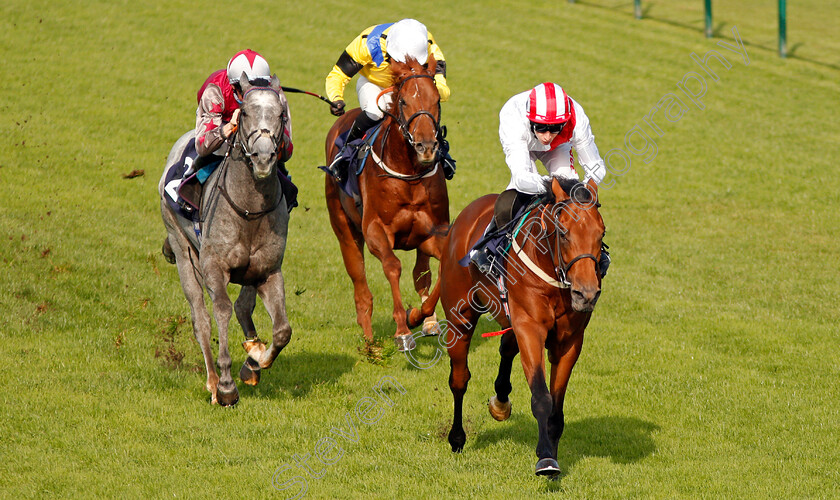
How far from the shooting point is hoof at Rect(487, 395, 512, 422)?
7.39 m

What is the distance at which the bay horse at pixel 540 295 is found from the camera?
5.75m

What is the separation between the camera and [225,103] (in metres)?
8.07

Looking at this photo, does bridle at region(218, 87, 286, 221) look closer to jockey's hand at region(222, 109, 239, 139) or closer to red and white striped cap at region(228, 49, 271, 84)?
jockey's hand at region(222, 109, 239, 139)

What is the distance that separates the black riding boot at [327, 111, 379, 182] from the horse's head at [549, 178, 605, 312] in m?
4.21

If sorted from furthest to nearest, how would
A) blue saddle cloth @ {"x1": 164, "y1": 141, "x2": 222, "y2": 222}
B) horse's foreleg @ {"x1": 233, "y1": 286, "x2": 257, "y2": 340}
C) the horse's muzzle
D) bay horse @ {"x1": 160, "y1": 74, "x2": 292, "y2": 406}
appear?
horse's foreleg @ {"x1": 233, "y1": 286, "x2": 257, "y2": 340}
blue saddle cloth @ {"x1": 164, "y1": 141, "x2": 222, "y2": 222}
bay horse @ {"x1": 160, "y1": 74, "x2": 292, "y2": 406}
the horse's muzzle

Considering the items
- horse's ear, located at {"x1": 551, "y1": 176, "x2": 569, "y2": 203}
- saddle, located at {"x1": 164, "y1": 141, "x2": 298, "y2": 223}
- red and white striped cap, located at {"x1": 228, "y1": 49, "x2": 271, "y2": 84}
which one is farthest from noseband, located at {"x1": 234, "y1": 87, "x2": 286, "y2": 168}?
horse's ear, located at {"x1": 551, "y1": 176, "x2": 569, "y2": 203}

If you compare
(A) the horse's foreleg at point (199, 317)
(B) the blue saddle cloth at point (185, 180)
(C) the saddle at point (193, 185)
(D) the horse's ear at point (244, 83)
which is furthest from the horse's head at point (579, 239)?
(A) the horse's foreleg at point (199, 317)

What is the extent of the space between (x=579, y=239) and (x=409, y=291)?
6.76m

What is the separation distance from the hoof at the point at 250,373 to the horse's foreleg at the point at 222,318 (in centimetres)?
34

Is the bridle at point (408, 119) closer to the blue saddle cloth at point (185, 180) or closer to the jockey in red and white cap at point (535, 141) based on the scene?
the jockey in red and white cap at point (535, 141)

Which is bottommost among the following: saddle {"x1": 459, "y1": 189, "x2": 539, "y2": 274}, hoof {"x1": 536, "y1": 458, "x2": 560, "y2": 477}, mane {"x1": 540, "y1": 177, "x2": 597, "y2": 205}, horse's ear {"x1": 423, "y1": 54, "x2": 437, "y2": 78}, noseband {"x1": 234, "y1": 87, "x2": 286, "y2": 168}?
hoof {"x1": 536, "y1": 458, "x2": 560, "y2": 477}

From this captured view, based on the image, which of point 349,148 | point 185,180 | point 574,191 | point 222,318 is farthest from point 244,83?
point 574,191

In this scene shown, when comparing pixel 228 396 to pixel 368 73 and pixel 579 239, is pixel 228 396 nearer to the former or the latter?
pixel 579 239

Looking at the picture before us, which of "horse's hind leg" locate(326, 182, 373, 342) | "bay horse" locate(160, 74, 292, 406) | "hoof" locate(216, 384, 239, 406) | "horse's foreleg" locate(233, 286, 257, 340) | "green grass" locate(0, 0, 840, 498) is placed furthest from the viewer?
"horse's hind leg" locate(326, 182, 373, 342)
